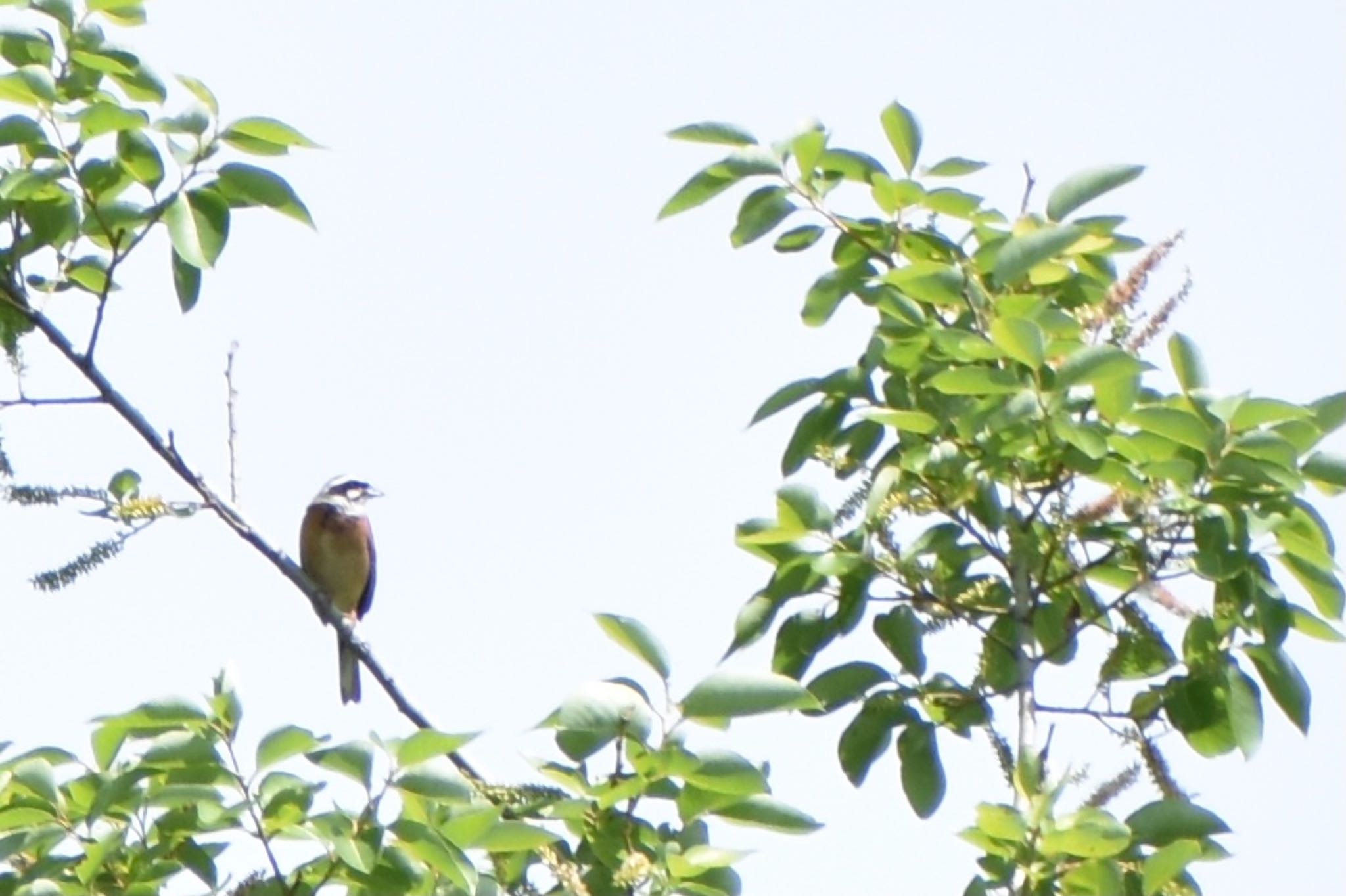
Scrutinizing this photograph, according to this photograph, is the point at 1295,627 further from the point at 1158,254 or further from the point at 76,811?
the point at 76,811

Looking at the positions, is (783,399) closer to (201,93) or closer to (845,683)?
(845,683)

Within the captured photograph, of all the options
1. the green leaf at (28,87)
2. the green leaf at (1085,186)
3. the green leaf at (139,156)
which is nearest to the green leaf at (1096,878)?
the green leaf at (1085,186)

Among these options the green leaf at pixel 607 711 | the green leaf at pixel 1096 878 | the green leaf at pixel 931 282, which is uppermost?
the green leaf at pixel 931 282

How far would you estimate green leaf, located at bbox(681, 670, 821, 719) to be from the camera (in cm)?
260

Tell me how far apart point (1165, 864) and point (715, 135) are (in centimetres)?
164

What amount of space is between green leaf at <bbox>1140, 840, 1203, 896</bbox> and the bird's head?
7.75 m

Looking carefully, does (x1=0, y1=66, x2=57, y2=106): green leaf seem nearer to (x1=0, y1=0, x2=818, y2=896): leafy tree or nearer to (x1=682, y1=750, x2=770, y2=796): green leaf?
(x1=0, y1=0, x2=818, y2=896): leafy tree

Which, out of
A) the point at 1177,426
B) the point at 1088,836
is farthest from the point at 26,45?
the point at 1088,836

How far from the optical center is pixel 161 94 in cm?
332

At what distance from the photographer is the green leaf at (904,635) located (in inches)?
122

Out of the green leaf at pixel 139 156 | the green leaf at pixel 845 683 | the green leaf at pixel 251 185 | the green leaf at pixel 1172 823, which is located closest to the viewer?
the green leaf at pixel 1172 823

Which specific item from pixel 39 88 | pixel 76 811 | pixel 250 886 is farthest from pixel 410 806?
pixel 39 88

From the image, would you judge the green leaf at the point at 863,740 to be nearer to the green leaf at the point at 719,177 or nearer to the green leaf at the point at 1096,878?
the green leaf at the point at 1096,878

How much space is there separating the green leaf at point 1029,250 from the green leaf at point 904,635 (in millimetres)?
595
